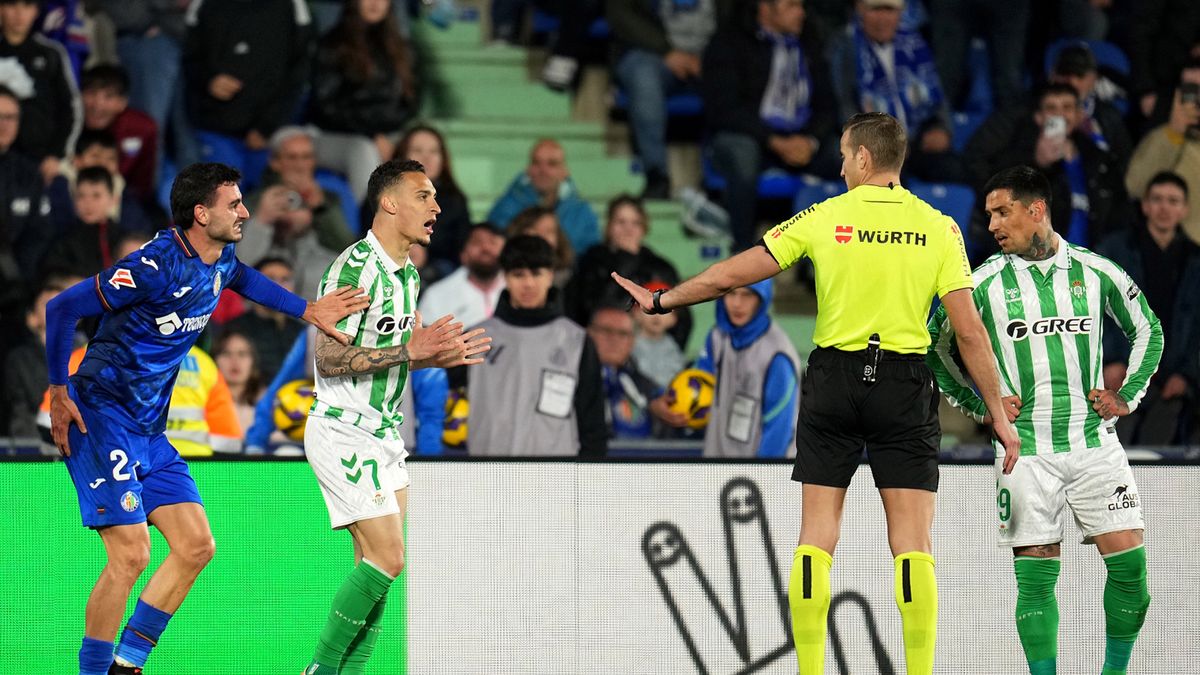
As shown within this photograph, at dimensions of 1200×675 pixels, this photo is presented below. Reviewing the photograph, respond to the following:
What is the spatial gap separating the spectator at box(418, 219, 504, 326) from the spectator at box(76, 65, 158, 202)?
91.6 inches

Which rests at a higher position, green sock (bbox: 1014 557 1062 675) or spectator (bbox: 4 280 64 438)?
spectator (bbox: 4 280 64 438)

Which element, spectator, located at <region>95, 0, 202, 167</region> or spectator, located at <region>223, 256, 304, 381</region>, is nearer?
spectator, located at <region>223, 256, 304, 381</region>

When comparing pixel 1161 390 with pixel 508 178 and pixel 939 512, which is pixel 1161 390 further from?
pixel 508 178

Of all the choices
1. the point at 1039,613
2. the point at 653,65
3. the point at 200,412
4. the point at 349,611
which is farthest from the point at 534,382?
the point at 653,65

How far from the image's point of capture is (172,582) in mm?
6656

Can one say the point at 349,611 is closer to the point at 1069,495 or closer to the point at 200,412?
the point at 200,412

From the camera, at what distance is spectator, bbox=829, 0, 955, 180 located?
12586mm

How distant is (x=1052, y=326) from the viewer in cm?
683

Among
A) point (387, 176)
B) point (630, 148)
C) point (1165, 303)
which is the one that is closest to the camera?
point (387, 176)

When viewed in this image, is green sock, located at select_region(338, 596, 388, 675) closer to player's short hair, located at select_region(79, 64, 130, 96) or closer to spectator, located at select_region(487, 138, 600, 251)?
spectator, located at select_region(487, 138, 600, 251)

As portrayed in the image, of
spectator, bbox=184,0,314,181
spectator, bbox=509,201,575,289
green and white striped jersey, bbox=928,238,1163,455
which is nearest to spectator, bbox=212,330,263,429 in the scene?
spectator, bbox=509,201,575,289

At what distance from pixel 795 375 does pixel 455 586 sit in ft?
7.89

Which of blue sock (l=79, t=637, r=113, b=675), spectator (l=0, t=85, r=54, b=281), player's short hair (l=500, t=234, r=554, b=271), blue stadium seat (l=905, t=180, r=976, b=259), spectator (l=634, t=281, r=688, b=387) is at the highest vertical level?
blue stadium seat (l=905, t=180, r=976, b=259)

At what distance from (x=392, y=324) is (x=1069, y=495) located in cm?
281
